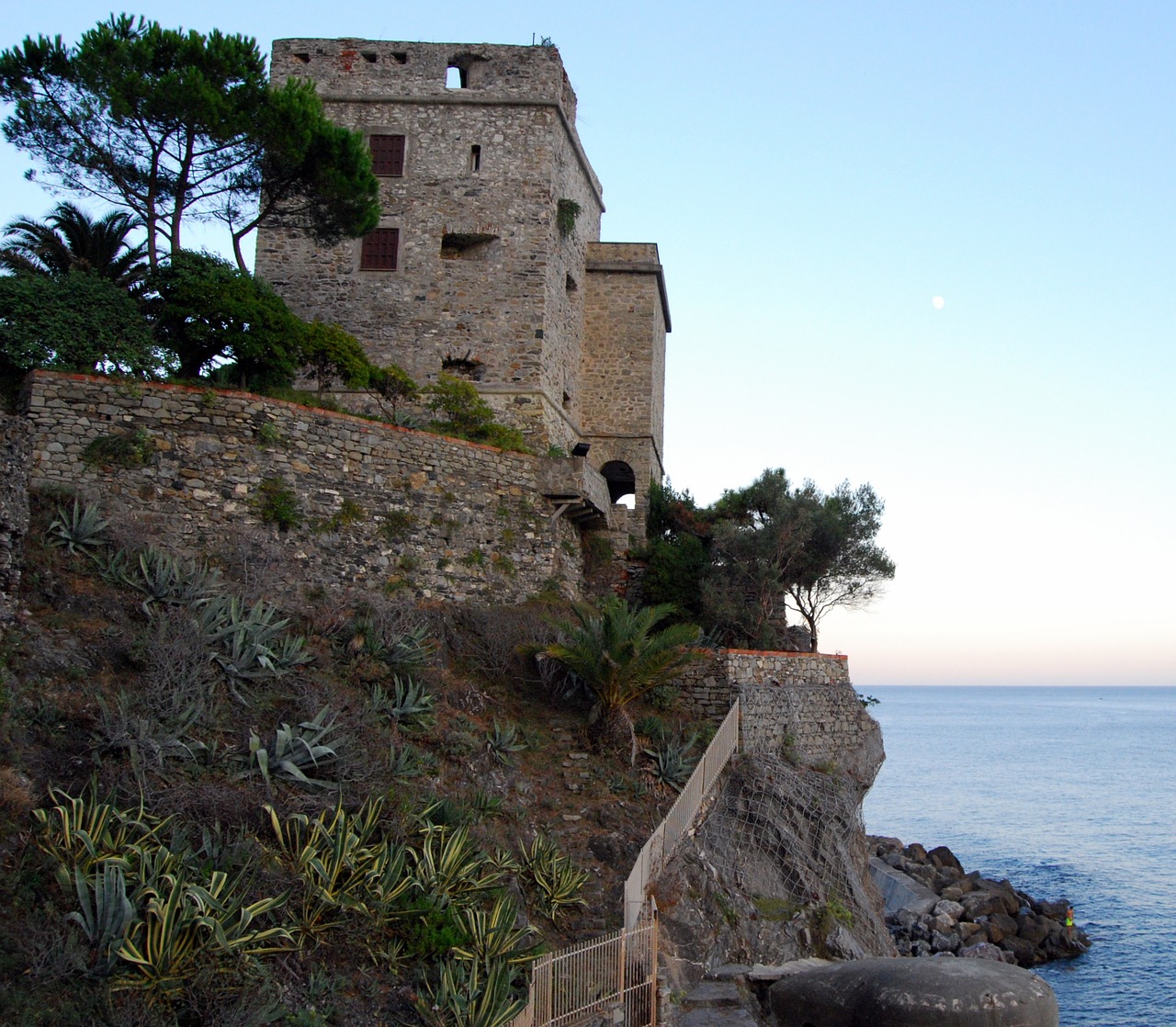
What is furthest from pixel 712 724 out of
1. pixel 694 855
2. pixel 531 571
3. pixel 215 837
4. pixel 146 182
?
pixel 146 182

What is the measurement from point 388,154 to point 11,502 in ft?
44.7

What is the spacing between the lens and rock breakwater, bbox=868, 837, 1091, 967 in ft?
76.2

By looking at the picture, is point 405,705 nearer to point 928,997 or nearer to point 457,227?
point 928,997

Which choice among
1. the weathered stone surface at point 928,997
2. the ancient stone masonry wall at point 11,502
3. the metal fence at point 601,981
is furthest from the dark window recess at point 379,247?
the weathered stone surface at point 928,997

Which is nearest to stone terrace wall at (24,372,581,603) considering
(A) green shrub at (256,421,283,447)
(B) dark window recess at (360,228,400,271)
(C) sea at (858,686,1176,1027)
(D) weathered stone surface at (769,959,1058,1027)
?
(A) green shrub at (256,421,283,447)

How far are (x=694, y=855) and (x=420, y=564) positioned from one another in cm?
600

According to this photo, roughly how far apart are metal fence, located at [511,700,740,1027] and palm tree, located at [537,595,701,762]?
6.10 ft

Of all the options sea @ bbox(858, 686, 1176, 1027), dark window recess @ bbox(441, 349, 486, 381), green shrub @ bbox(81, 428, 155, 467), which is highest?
dark window recess @ bbox(441, 349, 486, 381)

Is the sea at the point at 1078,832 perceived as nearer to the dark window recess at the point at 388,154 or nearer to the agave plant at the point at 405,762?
the agave plant at the point at 405,762

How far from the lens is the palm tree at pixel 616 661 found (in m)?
14.8

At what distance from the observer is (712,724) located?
54.2 ft

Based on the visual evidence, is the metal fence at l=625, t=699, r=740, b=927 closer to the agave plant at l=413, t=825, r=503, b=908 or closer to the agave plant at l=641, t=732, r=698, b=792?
the agave plant at l=641, t=732, r=698, b=792

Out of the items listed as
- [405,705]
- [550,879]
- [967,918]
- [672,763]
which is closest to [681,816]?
[672,763]

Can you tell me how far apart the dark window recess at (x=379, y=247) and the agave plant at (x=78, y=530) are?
10525 mm
